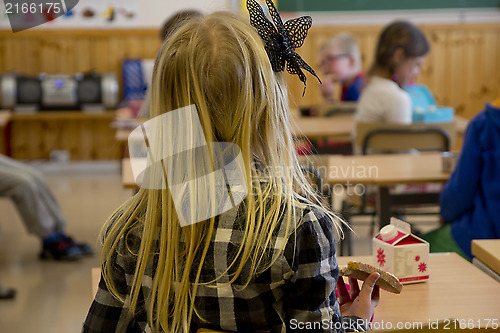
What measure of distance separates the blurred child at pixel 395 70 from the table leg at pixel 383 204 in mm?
685

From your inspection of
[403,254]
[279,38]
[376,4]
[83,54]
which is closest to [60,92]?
[83,54]

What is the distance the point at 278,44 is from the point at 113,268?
1.40 feet

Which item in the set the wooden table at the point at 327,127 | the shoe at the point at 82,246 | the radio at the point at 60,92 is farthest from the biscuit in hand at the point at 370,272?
the radio at the point at 60,92

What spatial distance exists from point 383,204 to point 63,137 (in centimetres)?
409

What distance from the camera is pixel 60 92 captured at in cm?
Answer: 569

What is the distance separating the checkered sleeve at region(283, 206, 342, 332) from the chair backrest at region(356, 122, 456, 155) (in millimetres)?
2021

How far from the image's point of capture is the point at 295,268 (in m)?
0.97

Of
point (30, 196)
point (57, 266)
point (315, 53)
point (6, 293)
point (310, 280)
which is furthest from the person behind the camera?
point (315, 53)

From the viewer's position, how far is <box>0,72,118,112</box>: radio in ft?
18.6

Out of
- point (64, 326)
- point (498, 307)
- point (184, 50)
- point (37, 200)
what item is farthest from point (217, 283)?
point (37, 200)

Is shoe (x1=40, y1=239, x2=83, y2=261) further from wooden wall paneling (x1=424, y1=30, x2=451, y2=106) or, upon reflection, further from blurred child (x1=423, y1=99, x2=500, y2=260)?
wooden wall paneling (x1=424, y1=30, x2=451, y2=106)

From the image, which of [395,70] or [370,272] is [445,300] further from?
[395,70]

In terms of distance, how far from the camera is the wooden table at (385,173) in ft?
7.59

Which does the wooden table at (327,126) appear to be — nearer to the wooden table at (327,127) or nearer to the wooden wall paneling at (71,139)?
the wooden table at (327,127)
